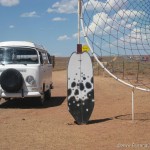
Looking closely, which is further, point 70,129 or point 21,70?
point 21,70

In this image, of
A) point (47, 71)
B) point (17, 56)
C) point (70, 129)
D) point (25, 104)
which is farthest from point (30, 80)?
point (70, 129)

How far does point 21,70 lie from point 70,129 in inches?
162

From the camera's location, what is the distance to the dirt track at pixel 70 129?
770cm

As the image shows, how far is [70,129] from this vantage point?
9.27 meters

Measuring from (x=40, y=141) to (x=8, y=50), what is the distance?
598cm

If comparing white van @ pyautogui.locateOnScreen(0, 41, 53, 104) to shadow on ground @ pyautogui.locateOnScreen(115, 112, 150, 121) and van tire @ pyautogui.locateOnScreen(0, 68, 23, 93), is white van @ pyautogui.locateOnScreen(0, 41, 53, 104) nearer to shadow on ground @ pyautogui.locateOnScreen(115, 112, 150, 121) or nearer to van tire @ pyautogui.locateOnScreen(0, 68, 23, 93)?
van tire @ pyautogui.locateOnScreen(0, 68, 23, 93)

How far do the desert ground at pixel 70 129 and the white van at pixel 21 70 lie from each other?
19.9 inches

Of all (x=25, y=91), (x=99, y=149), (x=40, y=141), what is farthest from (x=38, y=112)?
(x=99, y=149)

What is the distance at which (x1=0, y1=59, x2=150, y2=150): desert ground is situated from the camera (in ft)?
25.3

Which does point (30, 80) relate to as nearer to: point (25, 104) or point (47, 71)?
point (25, 104)

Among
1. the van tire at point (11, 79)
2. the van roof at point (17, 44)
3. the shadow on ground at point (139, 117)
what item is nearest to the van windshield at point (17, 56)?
the van roof at point (17, 44)

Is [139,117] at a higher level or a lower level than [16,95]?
lower

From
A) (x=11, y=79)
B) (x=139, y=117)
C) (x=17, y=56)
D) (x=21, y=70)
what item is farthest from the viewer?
(x=17, y=56)

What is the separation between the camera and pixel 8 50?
1362 centimetres
